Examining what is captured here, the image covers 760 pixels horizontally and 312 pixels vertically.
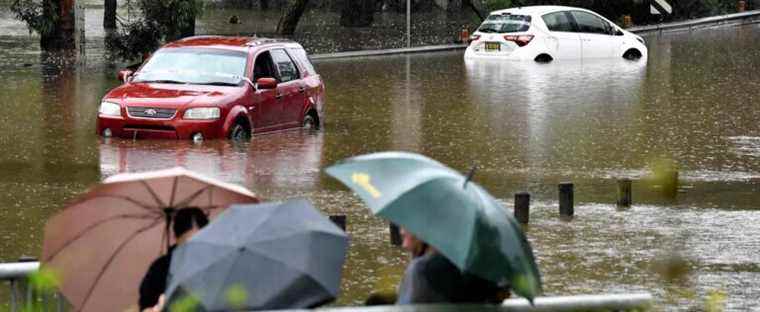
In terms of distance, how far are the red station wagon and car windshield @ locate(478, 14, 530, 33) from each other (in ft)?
48.2

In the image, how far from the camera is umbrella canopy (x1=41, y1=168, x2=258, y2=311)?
301 inches

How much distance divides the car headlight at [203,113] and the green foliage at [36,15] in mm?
17217

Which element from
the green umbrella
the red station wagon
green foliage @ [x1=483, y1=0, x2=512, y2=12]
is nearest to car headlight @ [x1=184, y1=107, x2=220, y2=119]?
the red station wagon

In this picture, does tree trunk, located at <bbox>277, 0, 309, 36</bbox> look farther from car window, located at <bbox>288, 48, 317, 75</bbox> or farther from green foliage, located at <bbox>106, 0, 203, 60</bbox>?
car window, located at <bbox>288, 48, 317, 75</bbox>

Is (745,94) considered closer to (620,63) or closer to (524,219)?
(620,63)

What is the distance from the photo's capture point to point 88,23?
170 ft

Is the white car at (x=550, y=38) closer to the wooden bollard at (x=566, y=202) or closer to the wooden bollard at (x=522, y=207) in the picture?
the wooden bollard at (x=566, y=202)

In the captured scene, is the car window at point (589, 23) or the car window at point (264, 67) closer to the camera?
the car window at point (264, 67)

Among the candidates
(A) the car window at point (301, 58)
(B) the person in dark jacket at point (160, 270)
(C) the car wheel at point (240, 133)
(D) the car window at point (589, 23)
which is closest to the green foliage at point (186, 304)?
(B) the person in dark jacket at point (160, 270)

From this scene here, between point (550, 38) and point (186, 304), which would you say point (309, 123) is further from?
point (186, 304)

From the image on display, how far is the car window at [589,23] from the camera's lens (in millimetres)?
38094

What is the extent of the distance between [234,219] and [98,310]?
130 centimetres

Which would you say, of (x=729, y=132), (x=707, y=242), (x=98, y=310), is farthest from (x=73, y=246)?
(x=729, y=132)

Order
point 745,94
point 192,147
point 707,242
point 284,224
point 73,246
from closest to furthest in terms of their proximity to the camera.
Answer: point 284,224 → point 73,246 → point 707,242 → point 192,147 → point 745,94
